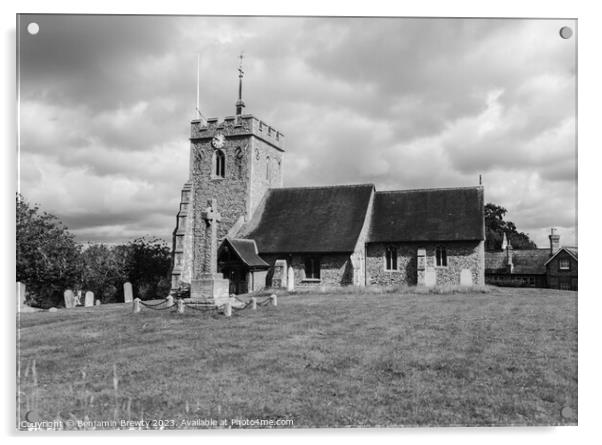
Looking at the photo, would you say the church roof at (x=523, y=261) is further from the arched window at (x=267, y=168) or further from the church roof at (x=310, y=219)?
the arched window at (x=267, y=168)

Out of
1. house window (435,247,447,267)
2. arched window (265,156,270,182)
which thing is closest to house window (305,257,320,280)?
house window (435,247,447,267)

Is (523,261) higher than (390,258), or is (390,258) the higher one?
(390,258)

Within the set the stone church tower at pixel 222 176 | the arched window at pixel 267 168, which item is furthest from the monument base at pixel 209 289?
the arched window at pixel 267 168

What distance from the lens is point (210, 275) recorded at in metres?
15.6

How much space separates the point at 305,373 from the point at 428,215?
21761mm

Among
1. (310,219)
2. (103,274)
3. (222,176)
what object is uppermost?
(222,176)

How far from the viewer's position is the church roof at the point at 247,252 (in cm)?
2638

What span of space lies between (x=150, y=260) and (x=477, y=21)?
29707 millimetres

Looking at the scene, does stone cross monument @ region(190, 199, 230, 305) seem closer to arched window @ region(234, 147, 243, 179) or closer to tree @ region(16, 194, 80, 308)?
tree @ region(16, 194, 80, 308)

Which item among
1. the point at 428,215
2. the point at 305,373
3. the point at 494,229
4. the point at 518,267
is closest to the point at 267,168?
the point at 428,215

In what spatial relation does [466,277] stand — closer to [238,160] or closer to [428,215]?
[428,215]

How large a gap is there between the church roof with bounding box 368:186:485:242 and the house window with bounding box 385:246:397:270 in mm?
569

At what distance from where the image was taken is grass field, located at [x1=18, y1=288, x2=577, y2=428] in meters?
6.88

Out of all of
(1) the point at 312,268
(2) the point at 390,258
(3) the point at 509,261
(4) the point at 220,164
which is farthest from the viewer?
(3) the point at 509,261
